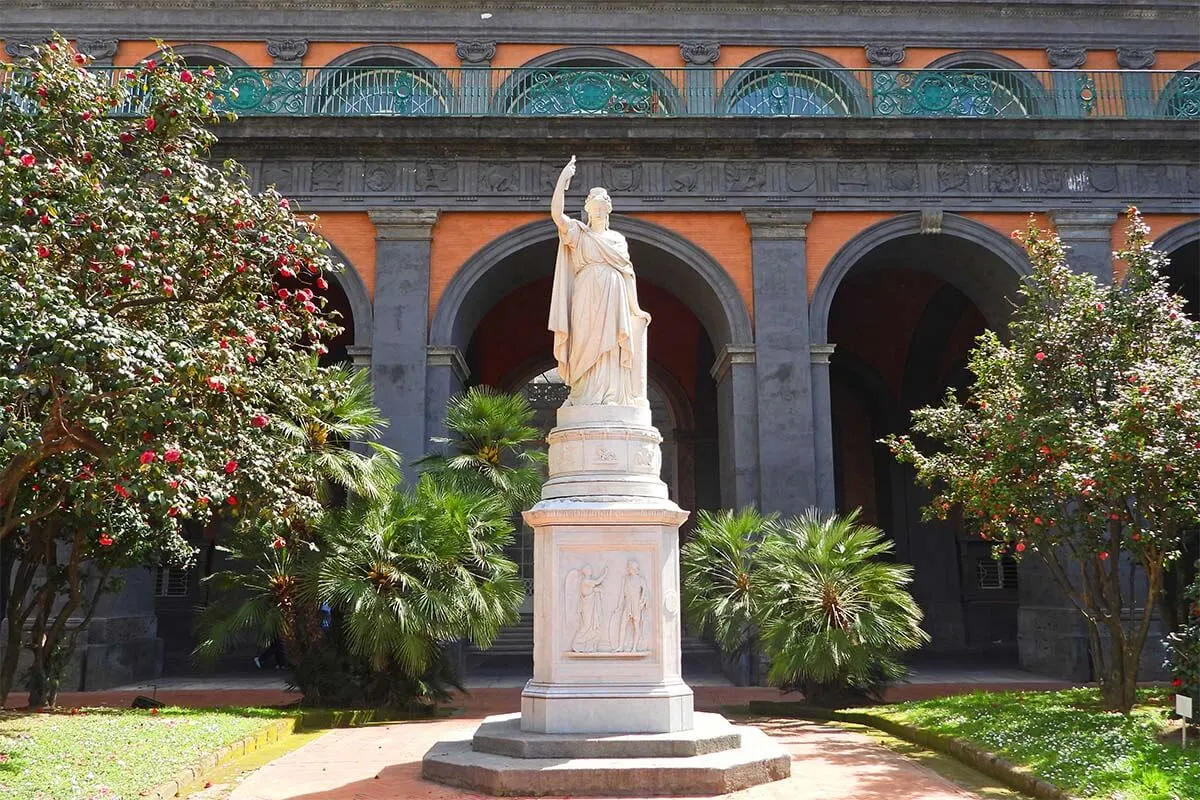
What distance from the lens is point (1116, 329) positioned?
9.89m

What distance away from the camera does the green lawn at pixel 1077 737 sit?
618 centimetres

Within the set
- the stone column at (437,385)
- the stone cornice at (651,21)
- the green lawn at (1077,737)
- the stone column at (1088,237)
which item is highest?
the stone cornice at (651,21)

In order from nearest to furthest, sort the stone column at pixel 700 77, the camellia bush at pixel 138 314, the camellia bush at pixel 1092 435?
the camellia bush at pixel 138 314, the camellia bush at pixel 1092 435, the stone column at pixel 700 77

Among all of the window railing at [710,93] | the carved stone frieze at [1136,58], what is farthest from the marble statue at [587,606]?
the carved stone frieze at [1136,58]

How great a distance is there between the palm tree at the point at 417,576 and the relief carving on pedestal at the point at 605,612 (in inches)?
133

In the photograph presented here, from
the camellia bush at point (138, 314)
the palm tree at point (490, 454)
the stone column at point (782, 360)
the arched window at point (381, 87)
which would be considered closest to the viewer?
the camellia bush at point (138, 314)

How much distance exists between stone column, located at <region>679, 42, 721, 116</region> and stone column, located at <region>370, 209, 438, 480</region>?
485 centimetres

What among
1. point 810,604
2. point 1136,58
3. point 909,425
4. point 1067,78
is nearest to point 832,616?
point 810,604

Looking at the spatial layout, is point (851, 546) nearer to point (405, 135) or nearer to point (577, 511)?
point (577, 511)

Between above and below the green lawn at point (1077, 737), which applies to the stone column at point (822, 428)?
above

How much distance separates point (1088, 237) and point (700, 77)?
276 inches

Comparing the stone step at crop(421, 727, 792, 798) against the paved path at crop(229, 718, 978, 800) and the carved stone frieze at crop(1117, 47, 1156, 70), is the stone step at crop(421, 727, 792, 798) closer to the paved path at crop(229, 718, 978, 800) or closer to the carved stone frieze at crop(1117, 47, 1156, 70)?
the paved path at crop(229, 718, 978, 800)

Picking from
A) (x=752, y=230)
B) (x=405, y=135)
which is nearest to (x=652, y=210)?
(x=752, y=230)

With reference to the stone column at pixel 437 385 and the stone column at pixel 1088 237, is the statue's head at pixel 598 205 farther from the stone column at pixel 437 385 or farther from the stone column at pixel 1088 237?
the stone column at pixel 1088 237
